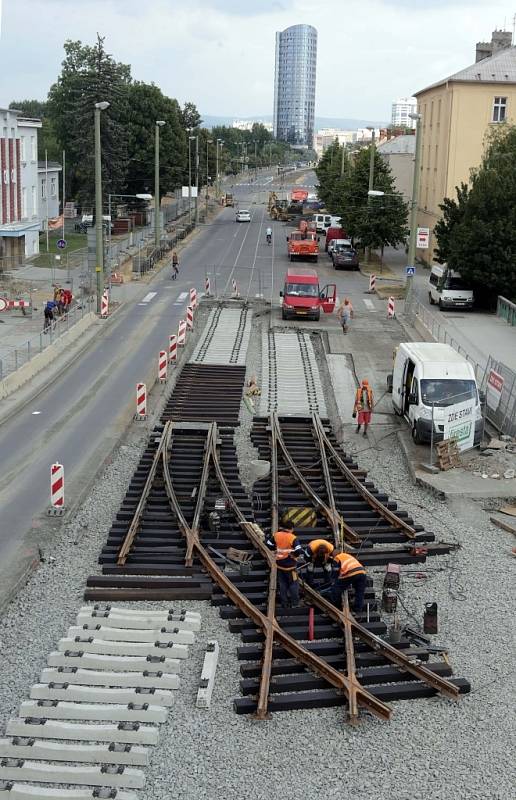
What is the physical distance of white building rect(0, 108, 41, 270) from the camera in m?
51.8

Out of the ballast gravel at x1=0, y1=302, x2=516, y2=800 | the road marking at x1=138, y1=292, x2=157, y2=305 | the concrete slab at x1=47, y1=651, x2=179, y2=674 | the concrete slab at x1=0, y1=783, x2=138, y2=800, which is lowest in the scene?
the ballast gravel at x1=0, y1=302, x2=516, y2=800

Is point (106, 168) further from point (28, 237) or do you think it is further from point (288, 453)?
point (288, 453)

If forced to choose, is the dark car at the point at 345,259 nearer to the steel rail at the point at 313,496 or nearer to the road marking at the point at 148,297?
the road marking at the point at 148,297

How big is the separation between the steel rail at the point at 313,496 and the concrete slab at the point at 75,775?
7245 millimetres

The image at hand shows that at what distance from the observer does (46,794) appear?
8891 mm

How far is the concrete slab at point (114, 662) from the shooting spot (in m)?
11.3

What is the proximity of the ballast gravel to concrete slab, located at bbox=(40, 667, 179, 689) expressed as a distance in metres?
0.19

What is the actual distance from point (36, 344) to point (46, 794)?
2446cm

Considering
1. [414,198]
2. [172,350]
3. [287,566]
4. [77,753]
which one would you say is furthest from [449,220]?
[77,753]

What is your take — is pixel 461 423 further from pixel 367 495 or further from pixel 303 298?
pixel 303 298

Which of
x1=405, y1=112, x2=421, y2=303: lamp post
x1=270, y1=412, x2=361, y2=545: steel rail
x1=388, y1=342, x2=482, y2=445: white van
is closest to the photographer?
x1=270, y1=412, x2=361, y2=545: steel rail

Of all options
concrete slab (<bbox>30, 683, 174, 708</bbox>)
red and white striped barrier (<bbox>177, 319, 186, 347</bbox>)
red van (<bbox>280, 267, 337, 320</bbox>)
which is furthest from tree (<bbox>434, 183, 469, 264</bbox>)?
concrete slab (<bbox>30, 683, 174, 708</bbox>)

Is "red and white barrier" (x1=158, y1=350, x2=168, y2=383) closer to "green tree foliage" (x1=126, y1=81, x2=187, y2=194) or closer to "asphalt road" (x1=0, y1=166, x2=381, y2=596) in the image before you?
"asphalt road" (x1=0, y1=166, x2=381, y2=596)

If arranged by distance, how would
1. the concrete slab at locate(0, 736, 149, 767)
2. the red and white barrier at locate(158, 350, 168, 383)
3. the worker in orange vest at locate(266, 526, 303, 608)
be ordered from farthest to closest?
the red and white barrier at locate(158, 350, 168, 383), the worker in orange vest at locate(266, 526, 303, 608), the concrete slab at locate(0, 736, 149, 767)
